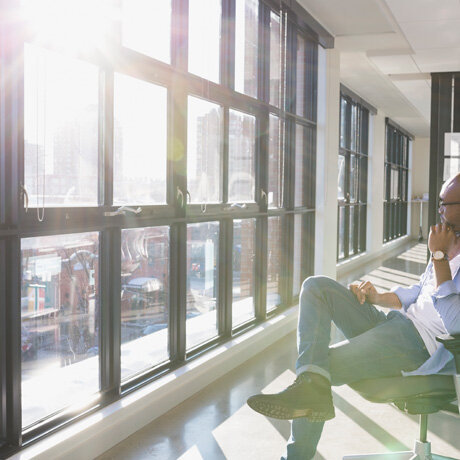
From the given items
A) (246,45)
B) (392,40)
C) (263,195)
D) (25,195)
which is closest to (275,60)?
(246,45)

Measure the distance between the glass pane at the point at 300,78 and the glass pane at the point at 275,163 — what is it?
69 centimetres

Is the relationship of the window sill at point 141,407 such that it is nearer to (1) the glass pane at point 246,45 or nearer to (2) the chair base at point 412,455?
(2) the chair base at point 412,455

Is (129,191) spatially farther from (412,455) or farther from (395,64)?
(395,64)

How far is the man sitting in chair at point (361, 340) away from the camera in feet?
7.52

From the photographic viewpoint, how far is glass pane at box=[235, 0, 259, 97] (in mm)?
4496

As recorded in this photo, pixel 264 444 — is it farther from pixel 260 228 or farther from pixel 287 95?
pixel 287 95

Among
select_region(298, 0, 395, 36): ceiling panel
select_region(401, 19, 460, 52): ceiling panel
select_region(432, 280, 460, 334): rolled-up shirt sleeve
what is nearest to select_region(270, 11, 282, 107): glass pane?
select_region(298, 0, 395, 36): ceiling panel

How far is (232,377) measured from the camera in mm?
4113

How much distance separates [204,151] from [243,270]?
112cm

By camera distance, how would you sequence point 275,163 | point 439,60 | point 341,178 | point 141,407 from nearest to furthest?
point 141,407, point 275,163, point 439,60, point 341,178

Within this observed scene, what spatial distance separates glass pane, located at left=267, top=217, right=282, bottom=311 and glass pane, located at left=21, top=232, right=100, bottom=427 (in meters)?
2.58

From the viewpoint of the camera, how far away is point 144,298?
3.39 m

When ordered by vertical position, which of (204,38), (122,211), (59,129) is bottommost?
(122,211)

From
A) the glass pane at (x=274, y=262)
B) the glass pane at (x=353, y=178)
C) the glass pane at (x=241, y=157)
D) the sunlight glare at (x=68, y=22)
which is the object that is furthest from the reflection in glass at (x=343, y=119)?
the sunlight glare at (x=68, y=22)
